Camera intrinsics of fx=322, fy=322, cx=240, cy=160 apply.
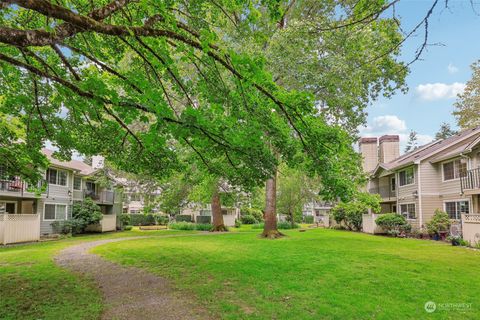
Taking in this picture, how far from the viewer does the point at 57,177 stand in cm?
2545

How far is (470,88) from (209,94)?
1384 inches

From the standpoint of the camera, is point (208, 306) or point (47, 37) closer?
point (47, 37)

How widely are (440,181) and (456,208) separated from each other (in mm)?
2374

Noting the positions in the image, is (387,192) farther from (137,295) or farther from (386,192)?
(137,295)

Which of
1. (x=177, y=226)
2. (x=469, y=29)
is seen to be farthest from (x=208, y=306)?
(x=177, y=226)

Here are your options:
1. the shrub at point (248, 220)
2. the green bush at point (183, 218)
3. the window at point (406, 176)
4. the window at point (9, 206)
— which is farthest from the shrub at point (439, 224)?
the green bush at point (183, 218)

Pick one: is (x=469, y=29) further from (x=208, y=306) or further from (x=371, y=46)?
(x=371, y=46)

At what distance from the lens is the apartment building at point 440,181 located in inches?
774

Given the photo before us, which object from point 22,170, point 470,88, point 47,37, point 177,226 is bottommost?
point 177,226

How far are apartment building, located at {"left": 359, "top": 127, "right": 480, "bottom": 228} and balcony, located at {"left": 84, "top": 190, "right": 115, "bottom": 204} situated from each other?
24420 mm

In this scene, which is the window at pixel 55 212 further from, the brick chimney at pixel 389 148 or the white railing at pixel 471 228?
the brick chimney at pixel 389 148

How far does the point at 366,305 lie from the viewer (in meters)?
6.07

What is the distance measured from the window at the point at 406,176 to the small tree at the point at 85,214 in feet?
82.1

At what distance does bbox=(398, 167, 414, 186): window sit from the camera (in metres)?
Answer: 24.9
